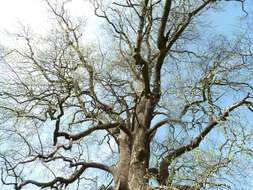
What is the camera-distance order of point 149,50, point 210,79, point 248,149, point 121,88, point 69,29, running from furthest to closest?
point 149,50 < point 121,88 < point 69,29 < point 210,79 < point 248,149

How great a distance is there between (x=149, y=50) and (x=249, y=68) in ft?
9.31

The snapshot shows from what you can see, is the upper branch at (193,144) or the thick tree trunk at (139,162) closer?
the upper branch at (193,144)

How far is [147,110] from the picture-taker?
522cm

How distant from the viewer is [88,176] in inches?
216

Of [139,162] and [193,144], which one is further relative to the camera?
[139,162]

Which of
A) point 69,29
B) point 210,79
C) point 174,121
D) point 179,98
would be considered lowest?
point 174,121

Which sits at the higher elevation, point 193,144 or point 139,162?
point 193,144

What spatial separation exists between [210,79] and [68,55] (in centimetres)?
287

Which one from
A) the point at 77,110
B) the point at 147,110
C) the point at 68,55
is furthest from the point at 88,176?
the point at 68,55

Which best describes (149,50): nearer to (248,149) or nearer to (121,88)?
(121,88)

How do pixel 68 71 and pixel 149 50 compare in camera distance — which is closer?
pixel 68 71

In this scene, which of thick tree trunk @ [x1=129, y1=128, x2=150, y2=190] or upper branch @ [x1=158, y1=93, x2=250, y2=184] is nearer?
upper branch @ [x1=158, y1=93, x2=250, y2=184]

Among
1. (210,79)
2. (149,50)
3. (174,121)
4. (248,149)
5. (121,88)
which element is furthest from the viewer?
(149,50)

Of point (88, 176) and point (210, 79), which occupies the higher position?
point (210, 79)
